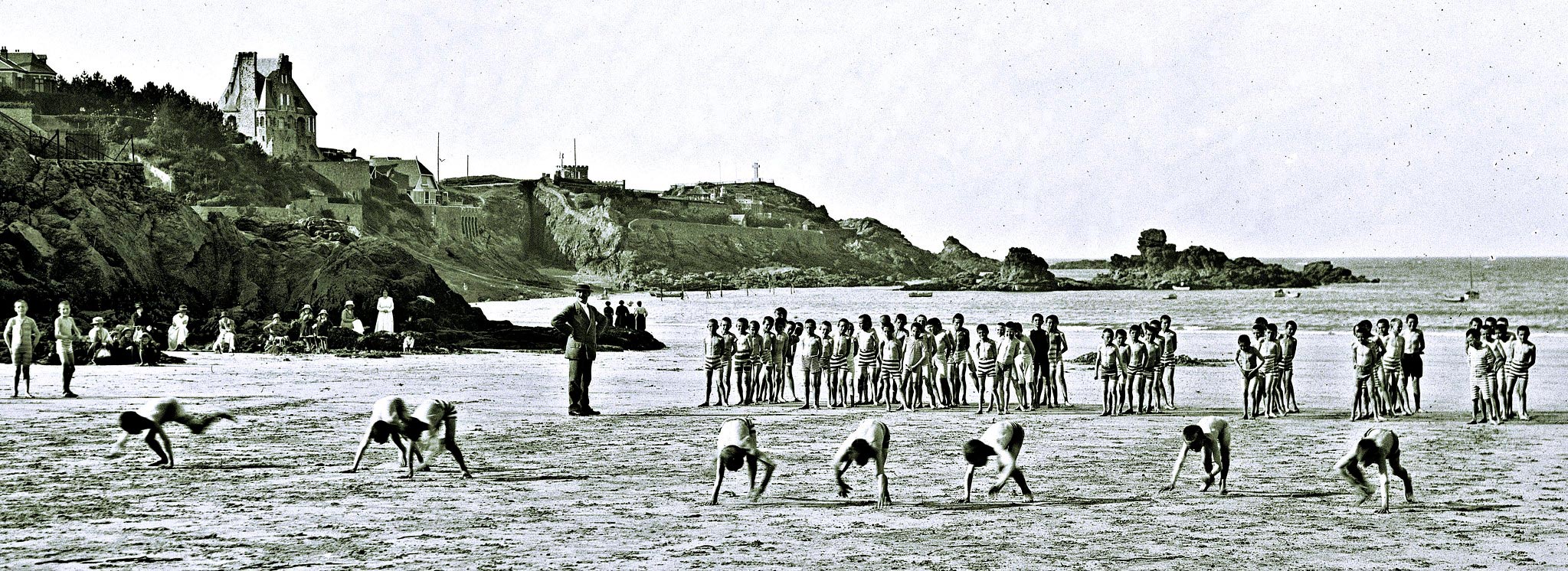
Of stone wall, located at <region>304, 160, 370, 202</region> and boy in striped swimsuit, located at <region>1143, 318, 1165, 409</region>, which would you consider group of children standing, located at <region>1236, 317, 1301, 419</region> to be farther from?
stone wall, located at <region>304, 160, 370, 202</region>

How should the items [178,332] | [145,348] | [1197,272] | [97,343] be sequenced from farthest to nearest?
[1197,272] → [178,332] → [145,348] → [97,343]

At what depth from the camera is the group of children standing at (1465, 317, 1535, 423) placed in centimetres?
1589

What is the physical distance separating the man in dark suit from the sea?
28.7 ft

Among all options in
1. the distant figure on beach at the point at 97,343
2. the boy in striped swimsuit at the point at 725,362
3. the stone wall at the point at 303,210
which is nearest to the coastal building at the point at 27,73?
the stone wall at the point at 303,210

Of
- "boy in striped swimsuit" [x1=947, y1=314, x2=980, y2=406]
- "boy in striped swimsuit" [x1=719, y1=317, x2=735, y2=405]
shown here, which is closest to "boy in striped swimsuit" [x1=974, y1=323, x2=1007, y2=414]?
"boy in striped swimsuit" [x1=947, y1=314, x2=980, y2=406]

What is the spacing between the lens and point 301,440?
13.7 metres

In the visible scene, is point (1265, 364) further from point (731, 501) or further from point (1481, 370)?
point (731, 501)

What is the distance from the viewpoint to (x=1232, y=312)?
88.2 meters

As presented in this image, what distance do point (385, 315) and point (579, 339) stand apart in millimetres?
17620

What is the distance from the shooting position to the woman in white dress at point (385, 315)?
3175 centimetres

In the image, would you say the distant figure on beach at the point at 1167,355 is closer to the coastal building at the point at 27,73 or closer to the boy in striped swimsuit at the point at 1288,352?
the boy in striped swimsuit at the point at 1288,352

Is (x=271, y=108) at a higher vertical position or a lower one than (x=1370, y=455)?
higher

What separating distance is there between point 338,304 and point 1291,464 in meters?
28.2

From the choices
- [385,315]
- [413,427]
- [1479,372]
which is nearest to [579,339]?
[413,427]
